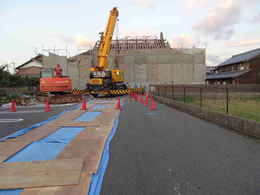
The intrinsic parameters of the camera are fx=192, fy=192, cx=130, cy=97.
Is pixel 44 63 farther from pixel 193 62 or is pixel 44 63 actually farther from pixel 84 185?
pixel 84 185

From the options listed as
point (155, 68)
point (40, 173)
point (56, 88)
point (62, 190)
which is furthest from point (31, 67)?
point (62, 190)

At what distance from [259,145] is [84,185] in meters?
4.80

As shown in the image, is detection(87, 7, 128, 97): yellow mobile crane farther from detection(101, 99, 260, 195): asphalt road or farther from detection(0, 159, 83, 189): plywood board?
detection(0, 159, 83, 189): plywood board

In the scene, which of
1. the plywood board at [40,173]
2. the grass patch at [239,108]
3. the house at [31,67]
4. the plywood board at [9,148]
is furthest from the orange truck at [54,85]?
the house at [31,67]

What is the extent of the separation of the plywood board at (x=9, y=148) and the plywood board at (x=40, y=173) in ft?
1.83

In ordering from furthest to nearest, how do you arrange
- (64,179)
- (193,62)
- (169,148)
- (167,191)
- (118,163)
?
(193,62) → (169,148) → (118,163) → (64,179) → (167,191)

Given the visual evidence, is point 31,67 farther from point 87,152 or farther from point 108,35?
point 87,152

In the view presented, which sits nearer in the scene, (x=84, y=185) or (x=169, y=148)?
(x=84, y=185)

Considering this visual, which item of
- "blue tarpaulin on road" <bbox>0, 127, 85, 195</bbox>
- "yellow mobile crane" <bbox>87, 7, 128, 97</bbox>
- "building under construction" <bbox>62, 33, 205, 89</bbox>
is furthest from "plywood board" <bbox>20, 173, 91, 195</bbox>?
"building under construction" <bbox>62, 33, 205, 89</bbox>

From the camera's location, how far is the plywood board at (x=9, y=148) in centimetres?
469

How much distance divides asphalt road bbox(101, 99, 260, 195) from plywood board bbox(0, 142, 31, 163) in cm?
250

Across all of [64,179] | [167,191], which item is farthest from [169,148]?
[64,179]

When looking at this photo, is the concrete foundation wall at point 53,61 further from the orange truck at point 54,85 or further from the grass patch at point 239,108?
the grass patch at point 239,108

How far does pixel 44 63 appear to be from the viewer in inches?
1361
